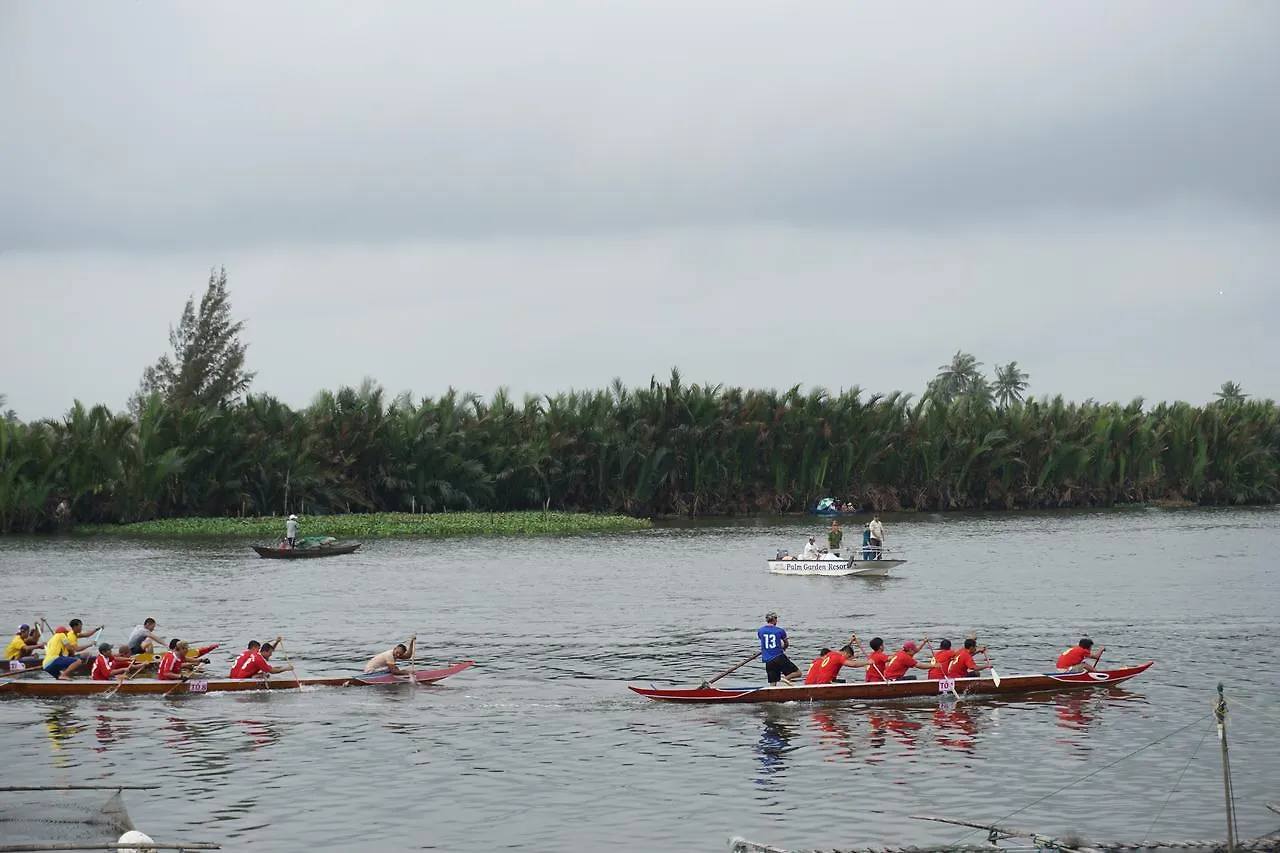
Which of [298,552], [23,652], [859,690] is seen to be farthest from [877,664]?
[298,552]

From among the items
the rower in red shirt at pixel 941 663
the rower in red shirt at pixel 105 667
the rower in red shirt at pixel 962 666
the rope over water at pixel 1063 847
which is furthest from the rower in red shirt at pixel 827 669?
the rower in red shirt at pixel 105 667

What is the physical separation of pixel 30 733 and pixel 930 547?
57.3m

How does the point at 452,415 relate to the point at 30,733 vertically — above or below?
above

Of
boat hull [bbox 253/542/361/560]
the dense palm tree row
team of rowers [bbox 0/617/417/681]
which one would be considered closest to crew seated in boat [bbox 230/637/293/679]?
team of rowers [bbox 0/617/417/681]

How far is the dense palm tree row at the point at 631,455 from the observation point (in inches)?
3620

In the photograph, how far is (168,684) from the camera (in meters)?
37.3

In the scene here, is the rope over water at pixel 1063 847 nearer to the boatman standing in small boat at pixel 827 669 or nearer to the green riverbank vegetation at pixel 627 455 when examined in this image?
the boatman standing in small boat at pixel 827 669

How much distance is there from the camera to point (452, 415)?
333 feet

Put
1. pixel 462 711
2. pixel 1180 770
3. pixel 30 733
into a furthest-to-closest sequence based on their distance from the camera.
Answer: pixel 462 711
pixel 30 733
pixel 1180 770

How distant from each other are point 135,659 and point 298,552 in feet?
121

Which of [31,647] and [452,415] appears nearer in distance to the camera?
[31,647]

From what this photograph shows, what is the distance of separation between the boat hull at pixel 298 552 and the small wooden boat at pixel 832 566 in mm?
24513

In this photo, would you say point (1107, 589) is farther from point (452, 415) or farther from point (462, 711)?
point (452, 415)

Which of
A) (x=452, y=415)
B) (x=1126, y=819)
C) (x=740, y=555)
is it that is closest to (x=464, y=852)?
(x=1126, y=819)
